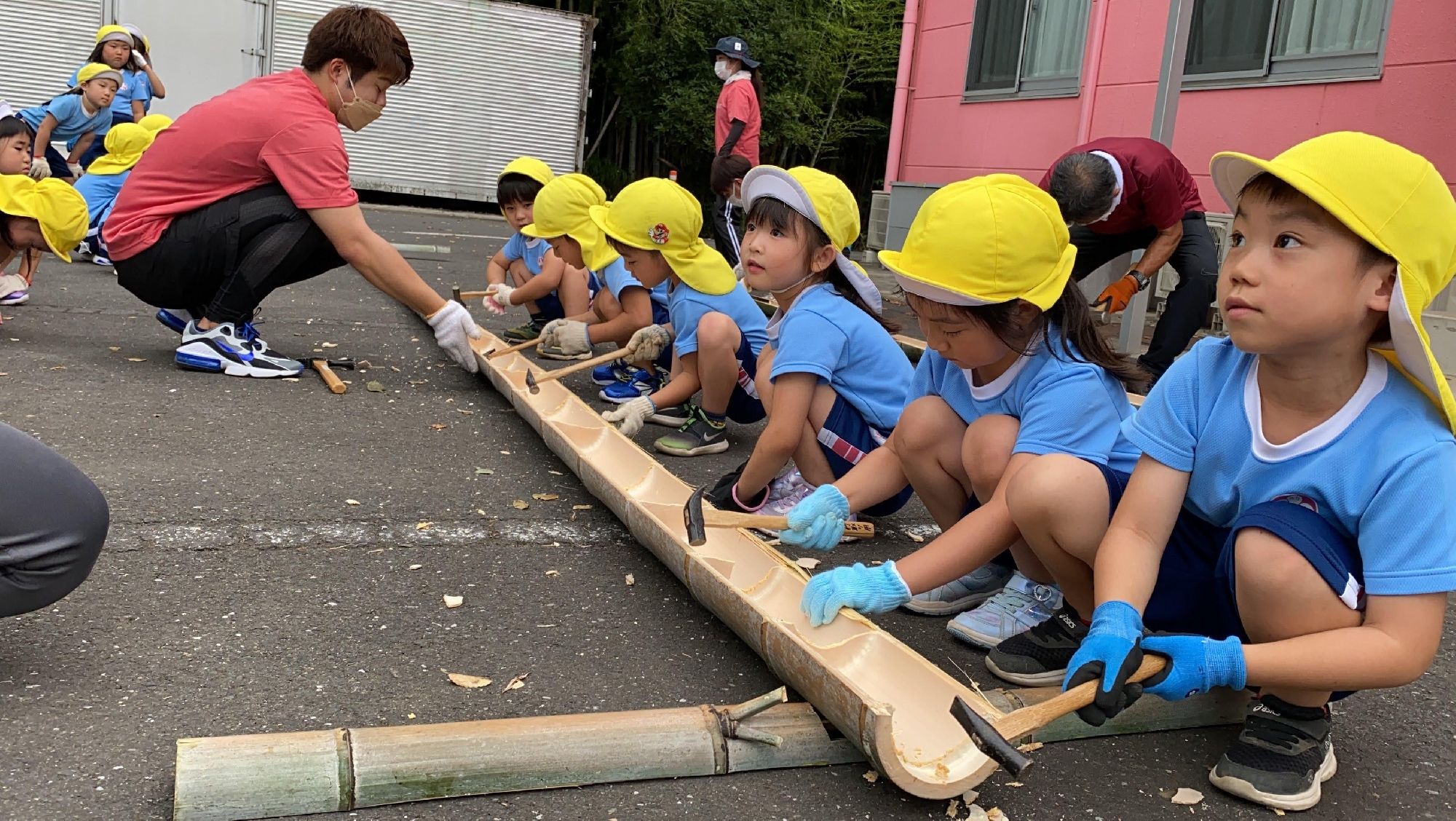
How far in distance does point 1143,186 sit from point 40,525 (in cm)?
469

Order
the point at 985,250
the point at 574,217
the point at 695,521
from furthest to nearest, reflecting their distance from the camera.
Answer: the point at 574,217, the point at 695,521, the point at 985,250

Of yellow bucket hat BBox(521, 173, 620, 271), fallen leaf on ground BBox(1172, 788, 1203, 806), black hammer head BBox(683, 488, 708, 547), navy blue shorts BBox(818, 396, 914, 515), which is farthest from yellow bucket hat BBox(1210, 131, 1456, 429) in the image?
yellow bucket hat BBox(521, 173, 620, 271)

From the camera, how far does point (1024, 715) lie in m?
1.84

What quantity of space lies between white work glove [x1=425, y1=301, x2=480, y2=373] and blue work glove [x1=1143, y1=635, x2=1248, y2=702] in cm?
357

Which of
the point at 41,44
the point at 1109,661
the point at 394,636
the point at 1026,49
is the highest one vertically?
the point at 1026,49

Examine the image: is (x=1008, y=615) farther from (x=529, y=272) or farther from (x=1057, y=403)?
(x=529, y=272)

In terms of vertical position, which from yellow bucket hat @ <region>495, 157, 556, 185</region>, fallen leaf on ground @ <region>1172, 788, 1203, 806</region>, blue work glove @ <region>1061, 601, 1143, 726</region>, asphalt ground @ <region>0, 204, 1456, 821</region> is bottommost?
asphalt ground @ <region>0, 204, 1456, 821</region>

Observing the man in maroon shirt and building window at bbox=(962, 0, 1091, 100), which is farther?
building window at bbox=(962, 0, 1091, 100)

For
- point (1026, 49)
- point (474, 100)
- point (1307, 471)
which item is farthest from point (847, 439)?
point (474, 100)

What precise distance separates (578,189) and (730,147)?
13.7 feet

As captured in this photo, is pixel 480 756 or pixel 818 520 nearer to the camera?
pixel 480 756

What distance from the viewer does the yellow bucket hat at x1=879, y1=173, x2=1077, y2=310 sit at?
243cm

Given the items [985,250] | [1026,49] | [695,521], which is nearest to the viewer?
[985,250]

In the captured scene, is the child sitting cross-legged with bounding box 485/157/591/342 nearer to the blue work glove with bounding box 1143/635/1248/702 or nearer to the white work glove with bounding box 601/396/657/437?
the white work glove with bounding box 601/396/657/437
